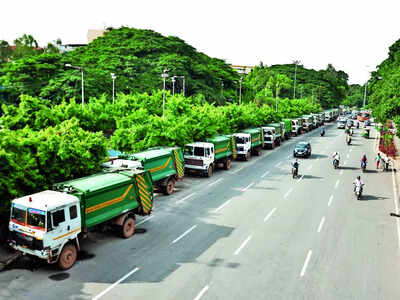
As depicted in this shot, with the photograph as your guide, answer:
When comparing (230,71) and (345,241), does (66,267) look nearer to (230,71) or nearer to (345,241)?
(345,241)

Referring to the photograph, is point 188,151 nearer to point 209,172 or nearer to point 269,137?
point 209,172

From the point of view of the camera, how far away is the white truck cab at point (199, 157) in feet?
96.7

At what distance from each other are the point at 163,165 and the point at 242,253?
31.5ft

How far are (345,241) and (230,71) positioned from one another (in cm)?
8310

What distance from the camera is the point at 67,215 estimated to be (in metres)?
13.4

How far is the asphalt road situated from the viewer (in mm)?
12344

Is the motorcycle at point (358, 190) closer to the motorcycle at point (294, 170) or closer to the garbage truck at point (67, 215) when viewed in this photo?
the motorcycle at point (294, 170)

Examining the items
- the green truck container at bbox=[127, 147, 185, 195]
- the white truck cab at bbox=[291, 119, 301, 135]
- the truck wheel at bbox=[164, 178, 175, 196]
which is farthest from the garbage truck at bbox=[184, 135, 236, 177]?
the white truck cab at bbox=[291, 119, 301, 135]

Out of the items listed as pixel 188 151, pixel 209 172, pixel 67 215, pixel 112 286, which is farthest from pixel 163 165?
pixel 112 286

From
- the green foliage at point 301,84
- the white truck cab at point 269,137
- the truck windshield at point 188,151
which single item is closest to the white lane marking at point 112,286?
the truck windshield at point 188,151

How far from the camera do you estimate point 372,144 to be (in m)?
56.1

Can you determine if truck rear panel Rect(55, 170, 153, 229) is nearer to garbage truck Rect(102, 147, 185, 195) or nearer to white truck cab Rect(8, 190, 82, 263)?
white truck cab Rect(8, 190, 82, 263)

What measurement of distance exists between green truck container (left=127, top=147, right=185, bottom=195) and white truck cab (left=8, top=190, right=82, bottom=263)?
7.87 metres

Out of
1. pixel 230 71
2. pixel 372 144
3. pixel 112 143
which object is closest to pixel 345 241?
pixel 112 143
